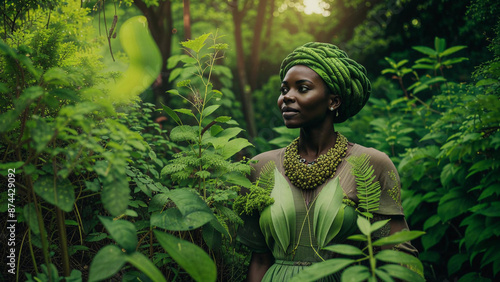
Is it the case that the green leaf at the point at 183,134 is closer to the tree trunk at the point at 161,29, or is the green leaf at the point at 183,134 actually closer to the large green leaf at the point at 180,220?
the large green leaf at the point at 180,220

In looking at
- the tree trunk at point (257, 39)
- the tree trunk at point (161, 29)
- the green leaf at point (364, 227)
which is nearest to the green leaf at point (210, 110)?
the green leaf at point (364, 227)

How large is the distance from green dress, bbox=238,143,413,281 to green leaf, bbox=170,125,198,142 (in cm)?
48

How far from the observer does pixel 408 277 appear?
118 cm

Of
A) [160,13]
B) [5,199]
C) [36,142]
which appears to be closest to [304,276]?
[36,142]

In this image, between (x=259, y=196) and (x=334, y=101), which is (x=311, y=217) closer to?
(x=259, y=196)

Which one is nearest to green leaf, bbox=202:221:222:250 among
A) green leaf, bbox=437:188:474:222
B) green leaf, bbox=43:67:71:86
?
green leaf, bbox=43:67:71:86

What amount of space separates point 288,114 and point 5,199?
4.28 feet

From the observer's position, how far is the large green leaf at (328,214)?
1688mm

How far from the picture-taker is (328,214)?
1698 millimetres

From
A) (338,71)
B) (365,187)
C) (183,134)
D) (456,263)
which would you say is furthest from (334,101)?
(456,263)

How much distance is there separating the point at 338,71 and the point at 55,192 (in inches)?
55.5

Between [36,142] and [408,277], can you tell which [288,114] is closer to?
[408,277]

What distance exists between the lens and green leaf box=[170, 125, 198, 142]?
1.79 metres

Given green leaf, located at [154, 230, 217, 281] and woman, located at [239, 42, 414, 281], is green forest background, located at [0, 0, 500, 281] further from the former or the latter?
woman, located at [239, 42, 414, 281]
